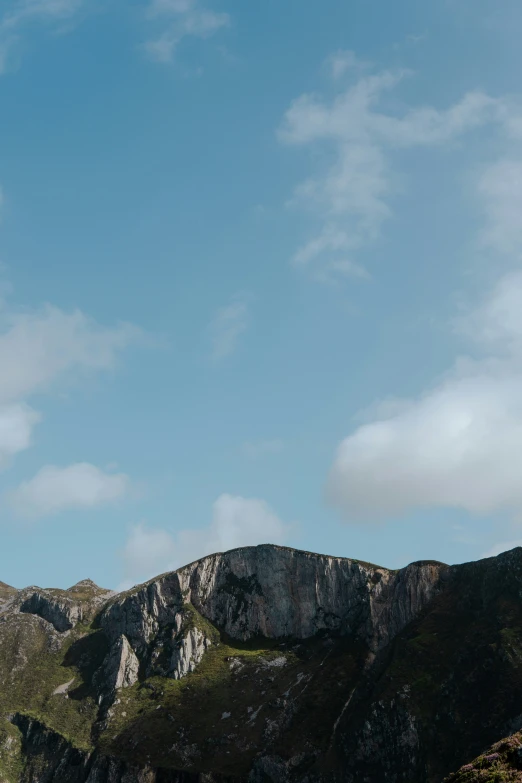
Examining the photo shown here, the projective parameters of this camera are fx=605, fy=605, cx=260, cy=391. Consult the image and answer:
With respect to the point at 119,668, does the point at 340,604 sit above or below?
above

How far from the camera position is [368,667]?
531ft

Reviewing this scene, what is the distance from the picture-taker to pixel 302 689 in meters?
163

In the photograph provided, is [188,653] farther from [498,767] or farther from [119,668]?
[498,767]

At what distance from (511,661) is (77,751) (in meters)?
113

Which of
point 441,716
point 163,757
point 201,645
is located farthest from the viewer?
point 201,645

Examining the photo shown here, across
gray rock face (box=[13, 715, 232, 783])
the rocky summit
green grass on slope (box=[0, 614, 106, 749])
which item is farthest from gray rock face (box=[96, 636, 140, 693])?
gray rock face (box=[13, 715, 232, 783])

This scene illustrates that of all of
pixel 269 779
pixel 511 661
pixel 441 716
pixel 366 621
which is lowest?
pixel 269 779

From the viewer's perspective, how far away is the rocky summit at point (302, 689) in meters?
136

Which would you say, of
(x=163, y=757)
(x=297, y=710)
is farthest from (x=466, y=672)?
(x=163, y=757)

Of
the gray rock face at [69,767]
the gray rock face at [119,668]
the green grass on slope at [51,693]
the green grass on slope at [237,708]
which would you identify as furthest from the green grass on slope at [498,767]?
the gray rock face at [119,668]

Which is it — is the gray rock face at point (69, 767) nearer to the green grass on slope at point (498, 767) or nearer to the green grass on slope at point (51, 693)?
the green grass on slope at point (51, 693)

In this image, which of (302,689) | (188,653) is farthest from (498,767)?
(188,653)

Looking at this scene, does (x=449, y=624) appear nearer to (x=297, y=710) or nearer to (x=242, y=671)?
(x=297, y=710)

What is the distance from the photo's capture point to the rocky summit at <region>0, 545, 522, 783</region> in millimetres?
135625
